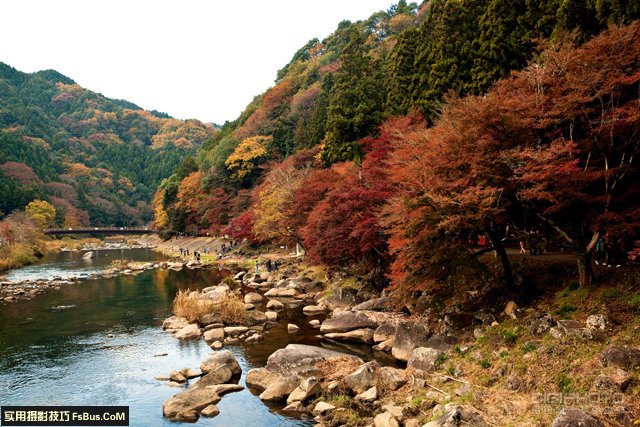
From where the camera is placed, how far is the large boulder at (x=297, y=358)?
15539mm

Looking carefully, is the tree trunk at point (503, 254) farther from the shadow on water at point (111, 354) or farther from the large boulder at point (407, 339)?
the shadow on water at point (111, 354)

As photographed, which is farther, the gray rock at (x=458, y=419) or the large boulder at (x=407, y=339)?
the large boulder at (x=407, y=339)

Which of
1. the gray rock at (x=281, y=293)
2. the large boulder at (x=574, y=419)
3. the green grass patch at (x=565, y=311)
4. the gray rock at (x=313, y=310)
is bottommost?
the gray rock at (x=281, y=293)

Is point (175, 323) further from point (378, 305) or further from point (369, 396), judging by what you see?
point (369, 396)

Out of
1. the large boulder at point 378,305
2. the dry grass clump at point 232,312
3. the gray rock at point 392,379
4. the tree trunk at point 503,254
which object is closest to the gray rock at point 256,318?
the dry grass clump at point 232,312

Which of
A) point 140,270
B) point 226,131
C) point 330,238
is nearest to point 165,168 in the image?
point 226,131

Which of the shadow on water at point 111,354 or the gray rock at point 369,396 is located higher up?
the gray rock at point 369,396

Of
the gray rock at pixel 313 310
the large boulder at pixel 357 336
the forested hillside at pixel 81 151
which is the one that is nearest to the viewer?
the large boulder at pixel 357 336

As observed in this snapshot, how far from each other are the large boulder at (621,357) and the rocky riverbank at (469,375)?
0.02m

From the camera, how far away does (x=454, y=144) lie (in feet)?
50.8

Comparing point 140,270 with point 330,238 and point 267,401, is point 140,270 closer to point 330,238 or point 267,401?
point 330,238

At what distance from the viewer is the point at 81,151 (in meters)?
153

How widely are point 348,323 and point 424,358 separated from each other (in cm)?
608

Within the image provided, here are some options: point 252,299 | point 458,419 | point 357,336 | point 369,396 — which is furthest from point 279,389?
point 252,299
